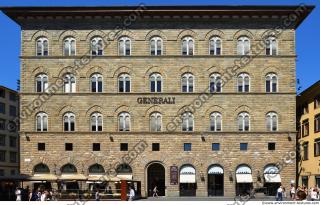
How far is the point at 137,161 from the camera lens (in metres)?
58.7

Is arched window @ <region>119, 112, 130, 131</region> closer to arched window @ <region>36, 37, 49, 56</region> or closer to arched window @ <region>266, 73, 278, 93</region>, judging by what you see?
arched window @ <region>36, 37, 49, 56</region>

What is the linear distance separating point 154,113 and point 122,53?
7.25 metres

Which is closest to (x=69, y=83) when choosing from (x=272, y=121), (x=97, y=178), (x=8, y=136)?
(x=97, y=178)

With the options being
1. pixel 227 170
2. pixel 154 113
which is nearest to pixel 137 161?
pixel 154 113

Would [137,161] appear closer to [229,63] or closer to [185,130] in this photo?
[185,130]

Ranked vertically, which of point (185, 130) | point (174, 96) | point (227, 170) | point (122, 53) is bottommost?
point (227, 170)

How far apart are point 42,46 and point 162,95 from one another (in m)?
13.8

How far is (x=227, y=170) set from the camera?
58.3m

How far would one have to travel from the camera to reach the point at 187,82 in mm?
59656

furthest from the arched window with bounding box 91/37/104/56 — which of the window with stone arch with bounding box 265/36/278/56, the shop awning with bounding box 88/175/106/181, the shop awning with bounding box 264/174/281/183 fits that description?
the shop awning with bounding box 264/174/281/183

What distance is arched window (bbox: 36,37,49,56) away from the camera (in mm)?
60281

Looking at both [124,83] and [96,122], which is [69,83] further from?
[124,83]

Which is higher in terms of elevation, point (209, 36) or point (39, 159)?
point (209, 36)

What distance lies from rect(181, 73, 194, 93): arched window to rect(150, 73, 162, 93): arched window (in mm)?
2423
